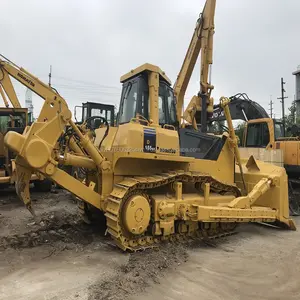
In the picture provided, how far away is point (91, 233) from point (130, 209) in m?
1.45

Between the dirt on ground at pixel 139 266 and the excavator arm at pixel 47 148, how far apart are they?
81 centimetres

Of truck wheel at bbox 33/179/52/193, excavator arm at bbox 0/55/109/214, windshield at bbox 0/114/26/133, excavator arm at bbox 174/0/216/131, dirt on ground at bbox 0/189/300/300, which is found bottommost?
dirt on ground at bbox 0/189/300/300

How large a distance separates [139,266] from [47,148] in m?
2.00

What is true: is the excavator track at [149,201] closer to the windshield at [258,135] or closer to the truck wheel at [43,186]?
the windshield at [258,135]

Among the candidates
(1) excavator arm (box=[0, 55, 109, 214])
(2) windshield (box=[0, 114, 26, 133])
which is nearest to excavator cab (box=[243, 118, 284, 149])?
(1) excavator arm (box=[0, 55, 109, 214])

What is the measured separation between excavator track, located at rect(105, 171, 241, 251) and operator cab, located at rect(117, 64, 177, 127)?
1071mm

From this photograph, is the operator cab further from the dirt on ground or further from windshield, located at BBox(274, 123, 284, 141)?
windshield, located at BBox(274, 123, 284, 141)

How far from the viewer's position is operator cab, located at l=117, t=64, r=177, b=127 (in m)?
5.50

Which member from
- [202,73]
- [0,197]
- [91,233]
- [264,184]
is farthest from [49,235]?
[202,73]

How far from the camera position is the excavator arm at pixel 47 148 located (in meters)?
4.27

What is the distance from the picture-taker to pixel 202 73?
30.6 feet

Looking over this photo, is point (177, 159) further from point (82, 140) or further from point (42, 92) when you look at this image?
point (42, 92)

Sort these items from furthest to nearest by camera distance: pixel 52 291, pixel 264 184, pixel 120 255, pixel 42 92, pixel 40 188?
pixel 40 188 → pixel 264 184 → pixel 42 92 → pixel 120 255 → pixel 52 291

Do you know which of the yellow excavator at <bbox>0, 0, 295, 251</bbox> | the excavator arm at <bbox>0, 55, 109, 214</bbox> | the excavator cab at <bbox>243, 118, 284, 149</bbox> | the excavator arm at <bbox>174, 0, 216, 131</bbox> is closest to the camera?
the excavator arm at <bbox>0, 55, 109, 214</bbox>
